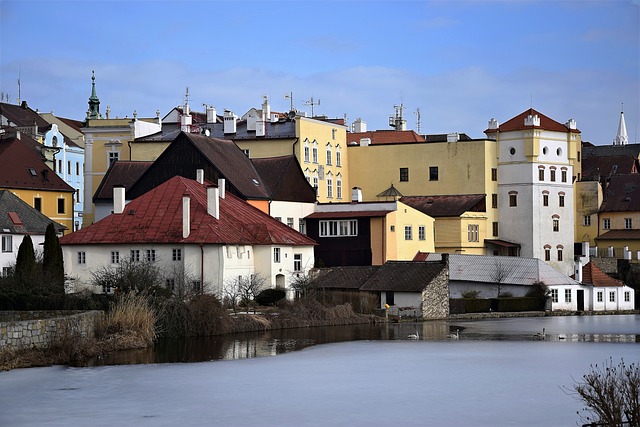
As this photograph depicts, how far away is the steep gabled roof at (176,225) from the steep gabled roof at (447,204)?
69.7 ft

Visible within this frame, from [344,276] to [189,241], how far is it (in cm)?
1226

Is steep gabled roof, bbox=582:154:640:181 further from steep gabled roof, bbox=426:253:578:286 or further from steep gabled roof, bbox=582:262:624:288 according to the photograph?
steep gabled roof, bbox=426:253:578:286

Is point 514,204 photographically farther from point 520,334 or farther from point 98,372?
point 98,372

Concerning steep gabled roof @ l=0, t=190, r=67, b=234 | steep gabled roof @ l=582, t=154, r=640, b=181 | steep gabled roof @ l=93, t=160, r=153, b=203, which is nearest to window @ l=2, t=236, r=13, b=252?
steep gabled roof @ l=0, t=190, r=67, b=234

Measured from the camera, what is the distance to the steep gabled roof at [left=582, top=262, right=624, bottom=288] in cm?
7406

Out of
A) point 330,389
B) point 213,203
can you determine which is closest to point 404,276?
point 213,203

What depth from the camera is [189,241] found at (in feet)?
184

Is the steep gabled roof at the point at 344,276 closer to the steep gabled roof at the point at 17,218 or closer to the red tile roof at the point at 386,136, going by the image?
the steep gabled roof at the point at 17,218

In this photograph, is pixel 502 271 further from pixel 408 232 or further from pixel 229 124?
pixel 229 124

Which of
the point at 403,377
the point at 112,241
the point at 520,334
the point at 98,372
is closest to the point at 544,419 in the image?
the point at 403,377

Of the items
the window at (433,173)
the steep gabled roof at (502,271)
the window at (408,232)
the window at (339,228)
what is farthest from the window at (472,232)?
the window at (339,228)

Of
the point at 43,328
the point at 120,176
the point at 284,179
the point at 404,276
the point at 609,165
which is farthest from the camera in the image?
the point at 609,165

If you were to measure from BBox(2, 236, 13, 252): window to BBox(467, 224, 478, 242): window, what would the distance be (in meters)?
33.8

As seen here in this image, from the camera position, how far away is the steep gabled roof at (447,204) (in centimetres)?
8144
